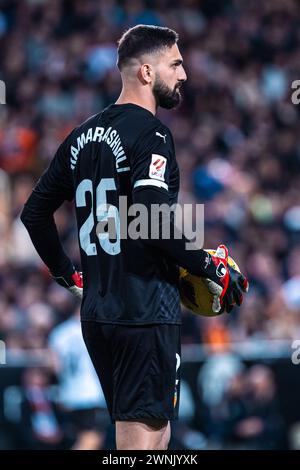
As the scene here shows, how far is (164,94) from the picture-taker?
487 centimetres

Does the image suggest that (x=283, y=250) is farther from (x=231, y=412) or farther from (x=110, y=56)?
(x=110, y=56)

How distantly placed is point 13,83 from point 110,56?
1.30m

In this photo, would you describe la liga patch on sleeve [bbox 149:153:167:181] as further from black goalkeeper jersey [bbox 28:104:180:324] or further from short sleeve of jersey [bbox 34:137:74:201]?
short sleeve of jersey [bbox 34:137:74:201]

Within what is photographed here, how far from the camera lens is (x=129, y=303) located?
15.4 feet

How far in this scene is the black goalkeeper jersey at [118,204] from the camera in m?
4.64

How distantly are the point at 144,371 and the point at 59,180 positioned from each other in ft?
3.25

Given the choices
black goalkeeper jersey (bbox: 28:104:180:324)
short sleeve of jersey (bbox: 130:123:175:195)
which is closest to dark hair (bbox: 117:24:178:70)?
black goalkeeper jersey (bbox: 28:104:180:324)

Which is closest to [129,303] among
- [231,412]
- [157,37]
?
[157,37]

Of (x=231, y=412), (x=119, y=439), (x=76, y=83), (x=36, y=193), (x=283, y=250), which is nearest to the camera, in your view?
(x=119, y=439)

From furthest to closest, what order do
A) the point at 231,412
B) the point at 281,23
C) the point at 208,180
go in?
the point at 281,23
the point at 208,180
the point at 231,412

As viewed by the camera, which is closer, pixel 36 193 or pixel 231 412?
pixel 36 193

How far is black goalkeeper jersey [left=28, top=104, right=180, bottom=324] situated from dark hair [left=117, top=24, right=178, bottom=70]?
0.23 meters

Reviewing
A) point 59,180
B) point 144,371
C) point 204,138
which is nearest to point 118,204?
point 59,180

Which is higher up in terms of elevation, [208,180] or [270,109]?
[270,109]
